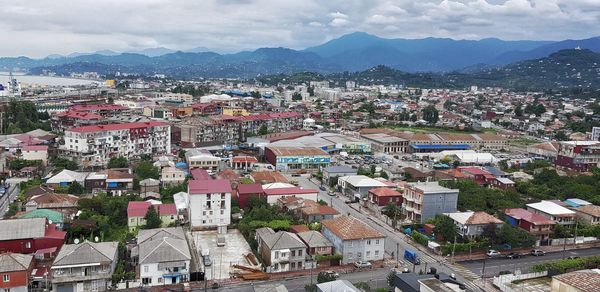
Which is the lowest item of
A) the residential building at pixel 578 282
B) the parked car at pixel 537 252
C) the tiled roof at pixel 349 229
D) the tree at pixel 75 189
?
the parked car at pixel 537 252

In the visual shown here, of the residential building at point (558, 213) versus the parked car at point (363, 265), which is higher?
the residential building at point (558, 213)

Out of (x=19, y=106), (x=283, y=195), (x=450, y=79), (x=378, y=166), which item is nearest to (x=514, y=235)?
(x=283, y=195)

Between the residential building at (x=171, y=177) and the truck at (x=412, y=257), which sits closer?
the truck at (x=412, y=257)

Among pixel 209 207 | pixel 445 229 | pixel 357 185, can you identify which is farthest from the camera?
pixel 357 185

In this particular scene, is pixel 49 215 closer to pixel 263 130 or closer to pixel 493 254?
pixel 493 254

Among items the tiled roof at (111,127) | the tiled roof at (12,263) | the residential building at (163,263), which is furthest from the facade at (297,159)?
the tiled roof at (12,263)

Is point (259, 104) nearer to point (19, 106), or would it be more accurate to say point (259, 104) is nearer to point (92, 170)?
point (19, 106)

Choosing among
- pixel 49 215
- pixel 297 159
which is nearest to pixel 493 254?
pixel 297 159

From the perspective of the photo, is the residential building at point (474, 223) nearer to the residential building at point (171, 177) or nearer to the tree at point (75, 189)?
the residential building at point (171, 177)
